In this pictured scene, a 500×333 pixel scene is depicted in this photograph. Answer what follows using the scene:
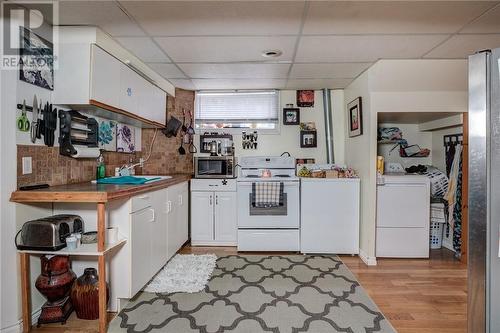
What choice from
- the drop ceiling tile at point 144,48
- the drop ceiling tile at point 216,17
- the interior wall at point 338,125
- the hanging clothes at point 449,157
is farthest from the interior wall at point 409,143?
the drop ceiling tile at point 144,48

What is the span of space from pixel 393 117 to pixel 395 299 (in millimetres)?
2144

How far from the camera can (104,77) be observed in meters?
2.17

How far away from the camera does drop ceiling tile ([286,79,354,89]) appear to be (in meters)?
3.45

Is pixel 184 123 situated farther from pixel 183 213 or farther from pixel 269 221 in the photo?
pixel 269 221

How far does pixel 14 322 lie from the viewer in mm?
1755

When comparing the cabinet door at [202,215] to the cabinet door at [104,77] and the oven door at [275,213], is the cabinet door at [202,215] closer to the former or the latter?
the oven door at [275,213]

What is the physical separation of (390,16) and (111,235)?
8.31 ft

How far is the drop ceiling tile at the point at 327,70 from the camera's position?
2.89 meters

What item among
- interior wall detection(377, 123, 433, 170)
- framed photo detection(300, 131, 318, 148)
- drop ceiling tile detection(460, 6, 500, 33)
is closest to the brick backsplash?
framed photo detection(300, 131, 318, 148)

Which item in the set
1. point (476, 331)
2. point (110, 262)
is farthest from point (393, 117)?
point (110, 262)

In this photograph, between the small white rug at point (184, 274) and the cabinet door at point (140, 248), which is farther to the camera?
the small white rug at point (184, 274)

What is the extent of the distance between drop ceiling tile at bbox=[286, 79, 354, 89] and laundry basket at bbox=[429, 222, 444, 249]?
2.20 m

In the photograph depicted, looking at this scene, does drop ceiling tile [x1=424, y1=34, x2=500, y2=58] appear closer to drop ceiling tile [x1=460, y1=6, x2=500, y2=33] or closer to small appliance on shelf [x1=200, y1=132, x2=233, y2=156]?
drop ceiling tile [x1=460, y1=6, x2=500, y2=33]

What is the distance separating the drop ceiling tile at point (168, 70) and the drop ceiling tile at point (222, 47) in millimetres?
240
